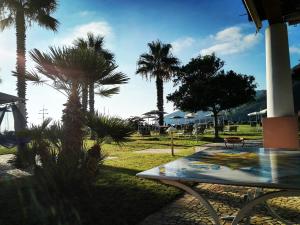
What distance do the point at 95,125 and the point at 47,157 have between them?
3.57 feet

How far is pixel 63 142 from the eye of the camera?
5.82 meters

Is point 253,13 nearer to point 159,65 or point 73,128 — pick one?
point 73,128

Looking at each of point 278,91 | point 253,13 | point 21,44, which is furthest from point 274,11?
point 21,44

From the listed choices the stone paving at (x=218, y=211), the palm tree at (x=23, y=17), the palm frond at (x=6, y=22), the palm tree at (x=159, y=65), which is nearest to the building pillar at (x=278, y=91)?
the stone paving at (x=218, y=211)

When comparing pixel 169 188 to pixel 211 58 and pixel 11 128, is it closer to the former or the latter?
pixel 11 128

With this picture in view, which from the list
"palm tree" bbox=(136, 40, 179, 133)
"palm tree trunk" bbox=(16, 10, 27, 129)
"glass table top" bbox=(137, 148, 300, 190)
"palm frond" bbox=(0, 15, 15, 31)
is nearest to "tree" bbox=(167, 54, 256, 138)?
"palm tree" bbox=(136, 40, 179, 133)

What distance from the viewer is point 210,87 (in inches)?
770

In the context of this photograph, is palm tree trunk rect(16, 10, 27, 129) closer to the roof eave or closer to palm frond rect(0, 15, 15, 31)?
palm frond rect(0, 15, 15, 31)

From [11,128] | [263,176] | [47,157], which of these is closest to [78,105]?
[47,157]

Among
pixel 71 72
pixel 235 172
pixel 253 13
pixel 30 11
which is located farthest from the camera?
pixel 30 11

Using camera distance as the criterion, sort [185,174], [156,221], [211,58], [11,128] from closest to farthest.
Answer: [185,174], [156,221], [11,128], [211,58]

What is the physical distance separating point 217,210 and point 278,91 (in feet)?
12.3

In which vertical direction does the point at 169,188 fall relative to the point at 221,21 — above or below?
below

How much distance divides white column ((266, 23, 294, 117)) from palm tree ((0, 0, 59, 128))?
11.4m
